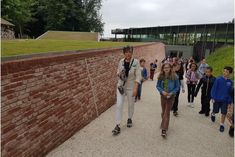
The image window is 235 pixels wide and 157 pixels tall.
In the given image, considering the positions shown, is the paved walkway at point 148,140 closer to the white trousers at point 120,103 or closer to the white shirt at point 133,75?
the white trousers at point 120,103

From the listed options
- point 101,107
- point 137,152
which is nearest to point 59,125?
point 137,152

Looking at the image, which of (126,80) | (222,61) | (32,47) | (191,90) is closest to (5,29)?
(32,47)

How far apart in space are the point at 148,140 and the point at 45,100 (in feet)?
7.90

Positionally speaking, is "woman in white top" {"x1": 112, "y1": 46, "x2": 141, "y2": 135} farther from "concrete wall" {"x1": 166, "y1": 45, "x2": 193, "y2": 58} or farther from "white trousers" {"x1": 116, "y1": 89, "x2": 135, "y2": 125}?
"concrete wall" {"x1": 166, "y1": 45, "x2": 193, "y2": 58}

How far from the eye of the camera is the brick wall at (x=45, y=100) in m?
3.78

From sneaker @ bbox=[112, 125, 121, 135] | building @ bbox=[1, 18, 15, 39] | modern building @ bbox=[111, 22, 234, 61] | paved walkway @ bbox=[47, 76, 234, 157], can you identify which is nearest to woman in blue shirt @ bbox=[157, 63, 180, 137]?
paved walkway @ bbox=[47, 76, 234, 157]

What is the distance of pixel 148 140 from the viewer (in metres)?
5.42

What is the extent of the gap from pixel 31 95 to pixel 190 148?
339 centimetres

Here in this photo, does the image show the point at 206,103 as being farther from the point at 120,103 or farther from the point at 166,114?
the point at 120,103

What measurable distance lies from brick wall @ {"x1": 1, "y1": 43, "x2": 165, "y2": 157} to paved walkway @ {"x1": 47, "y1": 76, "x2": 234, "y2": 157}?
1.07 ft

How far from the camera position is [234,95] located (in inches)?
224

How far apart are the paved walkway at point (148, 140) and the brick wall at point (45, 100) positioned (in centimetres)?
33

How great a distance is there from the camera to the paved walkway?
4.84 metres

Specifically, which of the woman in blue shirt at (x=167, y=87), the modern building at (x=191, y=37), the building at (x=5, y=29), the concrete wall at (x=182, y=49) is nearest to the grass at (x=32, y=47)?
the woman in blue shirt at (x=167, y=87)
